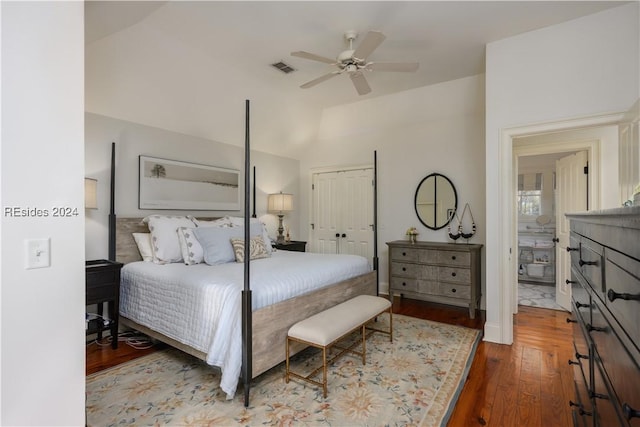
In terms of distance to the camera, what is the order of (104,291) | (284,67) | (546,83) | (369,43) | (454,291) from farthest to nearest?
Result: (454,291)
(284,67)
(546,83)
(104,291)
(369,43)

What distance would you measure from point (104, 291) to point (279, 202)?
8.88ft

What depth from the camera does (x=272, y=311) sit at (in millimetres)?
2193

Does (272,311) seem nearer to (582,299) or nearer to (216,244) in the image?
(216,244)

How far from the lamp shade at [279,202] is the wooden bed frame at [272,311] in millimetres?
1978

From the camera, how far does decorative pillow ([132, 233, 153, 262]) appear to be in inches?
128

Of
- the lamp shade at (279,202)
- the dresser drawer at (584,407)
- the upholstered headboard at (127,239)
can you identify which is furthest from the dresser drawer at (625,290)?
the lamp shade at (279,202)

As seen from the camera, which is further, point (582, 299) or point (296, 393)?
point (296, 393)

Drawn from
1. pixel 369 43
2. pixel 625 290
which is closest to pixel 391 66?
pixel 369 43

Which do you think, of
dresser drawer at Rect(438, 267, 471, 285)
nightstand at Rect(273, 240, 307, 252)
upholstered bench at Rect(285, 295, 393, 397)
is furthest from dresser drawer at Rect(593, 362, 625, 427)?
nightstand at Rect(273, 240, 307, 252)

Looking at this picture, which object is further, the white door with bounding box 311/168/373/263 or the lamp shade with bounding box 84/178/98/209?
the white door with bounding box 311/168/373/263

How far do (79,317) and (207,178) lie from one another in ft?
9.67

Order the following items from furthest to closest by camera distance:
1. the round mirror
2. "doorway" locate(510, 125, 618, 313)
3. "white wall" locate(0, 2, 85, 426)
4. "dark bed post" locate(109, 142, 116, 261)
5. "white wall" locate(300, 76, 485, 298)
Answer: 1. the round mirror
2. "white wall" locate(300, 76, 485, 298)
3. "doorway" locate(510, 125, 618, 313)
4. "dark bed post" locate(109, 142, 116, 261)
5. "white wall" locate(0, 2, 85, 426)

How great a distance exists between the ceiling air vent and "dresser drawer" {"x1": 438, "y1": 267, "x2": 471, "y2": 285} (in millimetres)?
2943

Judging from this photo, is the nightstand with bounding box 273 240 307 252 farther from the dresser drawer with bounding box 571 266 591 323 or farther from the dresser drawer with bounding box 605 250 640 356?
the dresser drawer with bounding box 605 250 640 356
